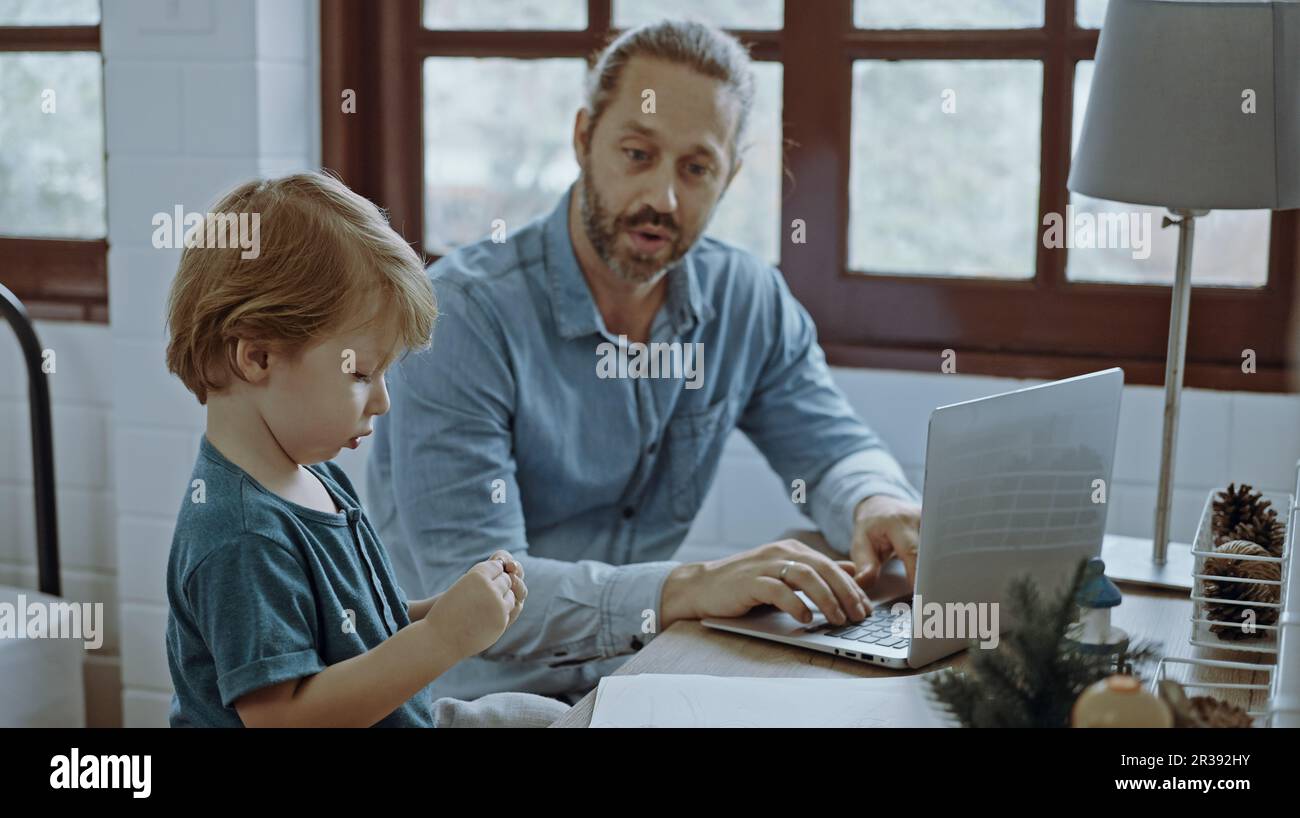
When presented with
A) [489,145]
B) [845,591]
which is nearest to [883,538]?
[845,591]

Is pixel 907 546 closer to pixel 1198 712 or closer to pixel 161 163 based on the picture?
pixel 1198 712

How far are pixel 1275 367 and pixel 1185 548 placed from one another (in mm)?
538

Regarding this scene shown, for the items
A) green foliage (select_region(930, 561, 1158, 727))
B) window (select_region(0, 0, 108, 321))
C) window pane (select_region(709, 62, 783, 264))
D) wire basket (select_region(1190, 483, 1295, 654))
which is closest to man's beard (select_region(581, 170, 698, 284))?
window pane (select_region(709, 62, 783, 264))

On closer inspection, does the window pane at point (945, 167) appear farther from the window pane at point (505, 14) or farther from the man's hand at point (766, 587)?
the man's hand at point (766, 587)

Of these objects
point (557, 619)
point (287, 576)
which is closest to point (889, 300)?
point (557, 619)

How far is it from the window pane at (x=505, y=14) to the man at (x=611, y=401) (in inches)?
24.6

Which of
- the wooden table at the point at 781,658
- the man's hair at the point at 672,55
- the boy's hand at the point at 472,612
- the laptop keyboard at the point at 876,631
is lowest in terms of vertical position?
the wooden table at the point at 781,658

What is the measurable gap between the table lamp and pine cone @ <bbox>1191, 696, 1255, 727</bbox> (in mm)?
792

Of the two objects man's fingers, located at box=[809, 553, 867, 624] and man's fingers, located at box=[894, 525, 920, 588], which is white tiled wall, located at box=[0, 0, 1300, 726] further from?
man's fingers, located at box=[809, 553, 867, 624]

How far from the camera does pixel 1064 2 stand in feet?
7.20

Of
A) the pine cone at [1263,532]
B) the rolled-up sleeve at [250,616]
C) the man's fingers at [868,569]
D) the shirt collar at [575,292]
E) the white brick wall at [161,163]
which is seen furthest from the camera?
the white brick wall at [161,163]

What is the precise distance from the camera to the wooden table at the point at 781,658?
1.25m

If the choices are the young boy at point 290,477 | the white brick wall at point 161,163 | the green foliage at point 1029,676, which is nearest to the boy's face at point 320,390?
the young boy at point 290,477

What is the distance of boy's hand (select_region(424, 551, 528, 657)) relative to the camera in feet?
3.66
